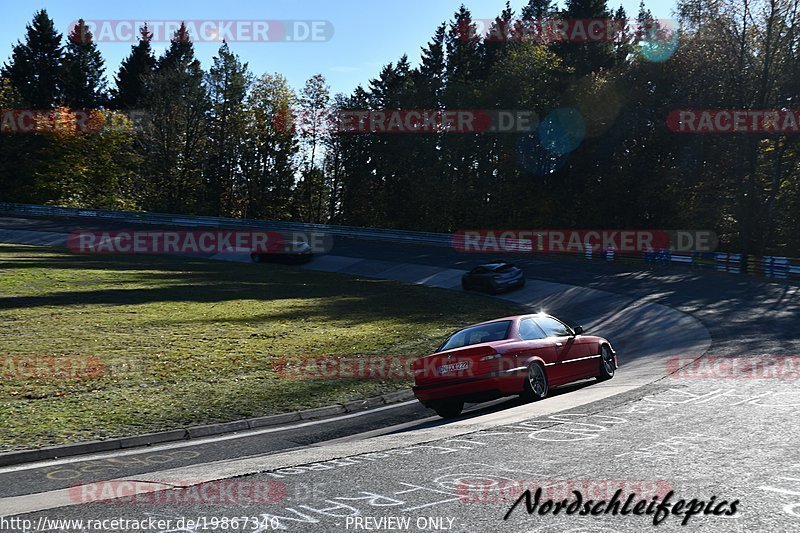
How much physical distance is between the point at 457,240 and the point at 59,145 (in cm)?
4886

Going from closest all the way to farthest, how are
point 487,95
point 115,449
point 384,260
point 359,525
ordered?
point 359,525 < point 115,449 < point 384,260 < point 487,95

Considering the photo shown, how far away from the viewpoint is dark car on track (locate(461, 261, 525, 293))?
33.9 meters

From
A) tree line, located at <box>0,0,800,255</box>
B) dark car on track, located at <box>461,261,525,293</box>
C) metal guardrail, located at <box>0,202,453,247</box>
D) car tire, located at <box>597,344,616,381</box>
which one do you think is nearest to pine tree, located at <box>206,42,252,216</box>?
tree line, located at <box>0,0,800,255</box>

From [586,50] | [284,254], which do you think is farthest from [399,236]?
[586,50]

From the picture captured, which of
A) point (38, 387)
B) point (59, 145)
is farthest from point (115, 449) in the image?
point (59, 145)

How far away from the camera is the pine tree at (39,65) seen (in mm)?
88938

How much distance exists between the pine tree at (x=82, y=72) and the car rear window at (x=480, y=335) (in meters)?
88.6

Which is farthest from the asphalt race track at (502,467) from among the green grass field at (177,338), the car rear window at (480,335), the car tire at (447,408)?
the green grass field at (177,338)

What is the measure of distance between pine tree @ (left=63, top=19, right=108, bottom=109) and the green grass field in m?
60.7

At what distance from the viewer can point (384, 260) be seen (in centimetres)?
4494

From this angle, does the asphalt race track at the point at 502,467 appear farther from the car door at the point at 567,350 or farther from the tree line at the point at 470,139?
the tree line at the point at 470,139

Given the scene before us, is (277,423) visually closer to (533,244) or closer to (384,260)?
(384,260)

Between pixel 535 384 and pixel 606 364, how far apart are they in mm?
2820

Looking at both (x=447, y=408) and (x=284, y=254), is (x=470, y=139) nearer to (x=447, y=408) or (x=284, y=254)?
(x=284, y=254)
